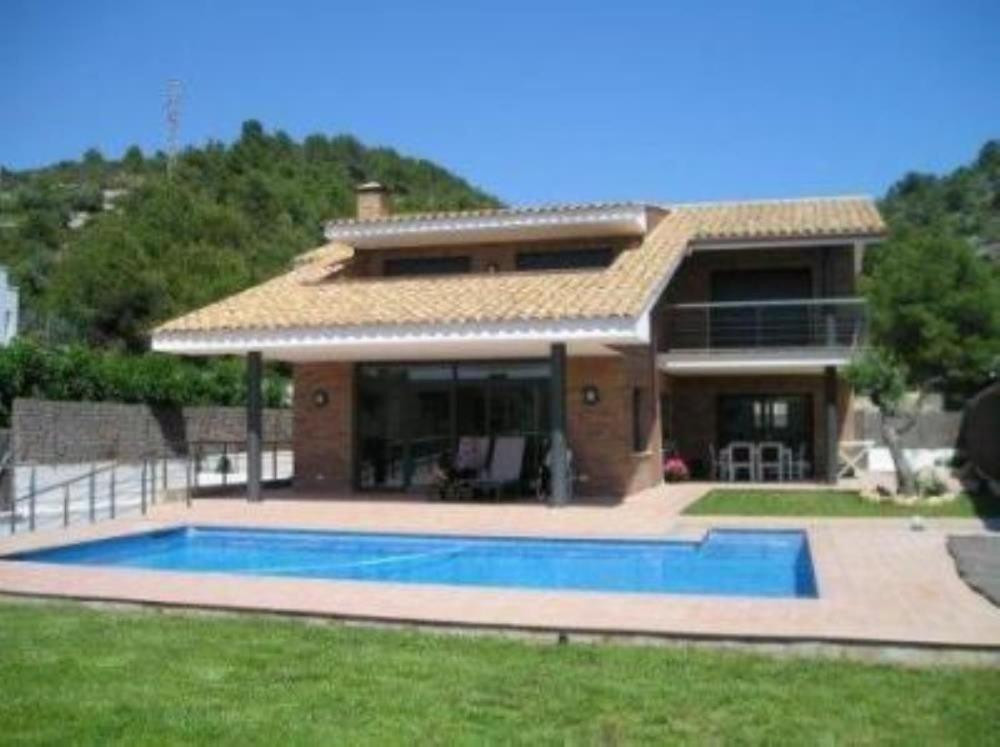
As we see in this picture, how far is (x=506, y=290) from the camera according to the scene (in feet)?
70.0

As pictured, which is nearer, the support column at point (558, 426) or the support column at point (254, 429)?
the support column at point (558, 426)

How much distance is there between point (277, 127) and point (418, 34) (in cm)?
5099

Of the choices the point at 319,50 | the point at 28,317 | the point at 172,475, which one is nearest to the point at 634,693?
the point at 319,50

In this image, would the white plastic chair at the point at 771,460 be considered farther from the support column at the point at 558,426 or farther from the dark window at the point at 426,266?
the support column at the point at 558,426

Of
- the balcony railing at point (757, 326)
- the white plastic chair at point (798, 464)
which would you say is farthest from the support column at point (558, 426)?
the white plastic chair at point (798, 464)

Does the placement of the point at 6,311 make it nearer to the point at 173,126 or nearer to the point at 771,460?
the point at 771,460

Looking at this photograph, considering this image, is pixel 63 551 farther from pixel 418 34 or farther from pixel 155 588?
pixel 418 34

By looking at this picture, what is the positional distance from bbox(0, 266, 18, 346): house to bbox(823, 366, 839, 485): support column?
101 feet

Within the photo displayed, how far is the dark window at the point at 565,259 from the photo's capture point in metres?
24.6

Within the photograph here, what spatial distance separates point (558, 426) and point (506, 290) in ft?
11.5

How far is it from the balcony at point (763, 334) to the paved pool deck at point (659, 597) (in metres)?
7.79

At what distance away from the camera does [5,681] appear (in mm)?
7535

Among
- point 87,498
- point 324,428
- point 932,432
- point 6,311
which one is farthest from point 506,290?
point 6,311

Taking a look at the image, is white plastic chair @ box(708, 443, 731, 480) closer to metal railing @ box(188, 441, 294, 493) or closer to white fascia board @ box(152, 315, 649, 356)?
white fascia board @ box(152, 315, 649, 356)
